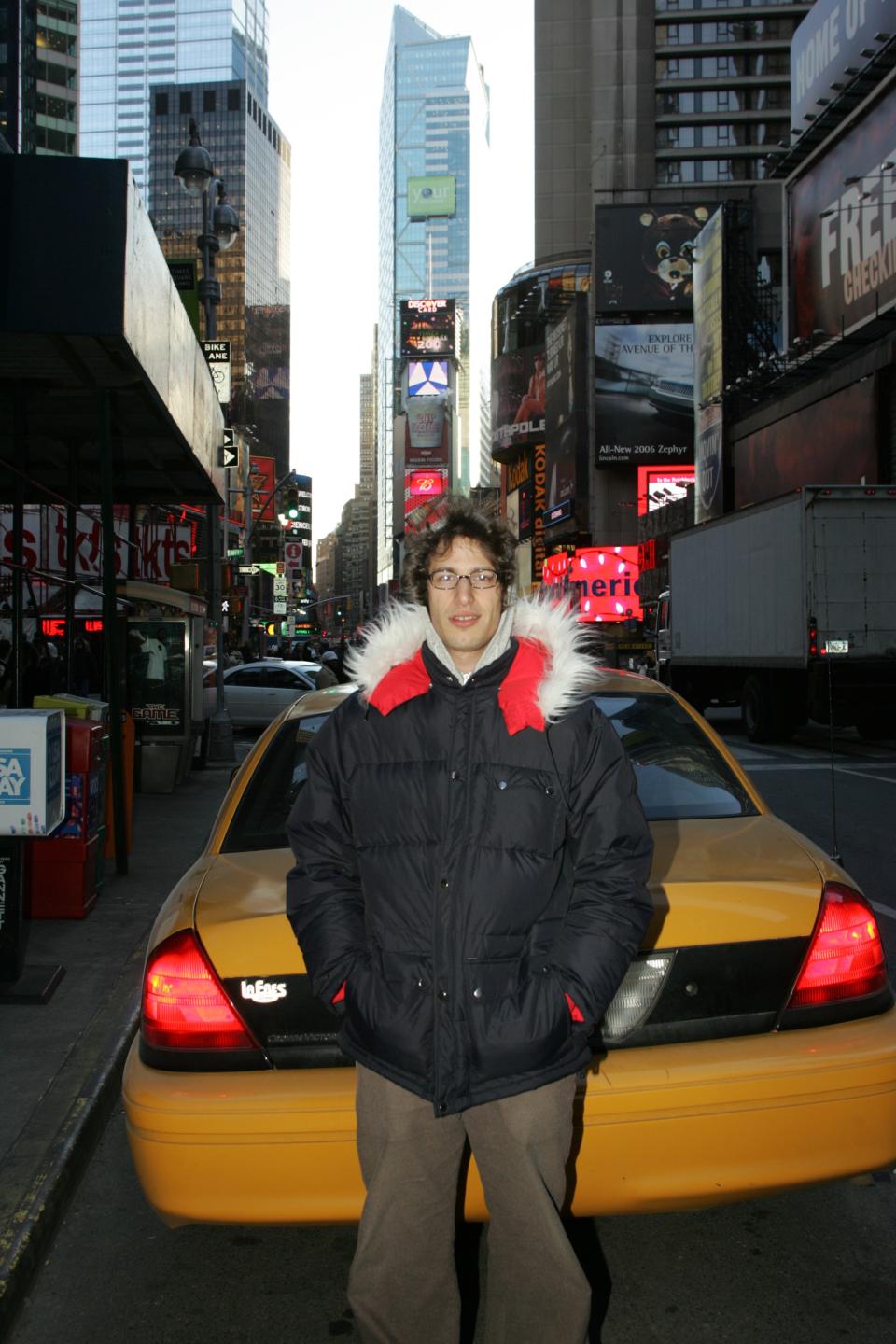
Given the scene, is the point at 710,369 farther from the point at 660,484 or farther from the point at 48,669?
the point at 48,669

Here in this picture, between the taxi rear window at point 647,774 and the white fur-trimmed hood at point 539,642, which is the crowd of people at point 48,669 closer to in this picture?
the taxi rear window at point 647,774

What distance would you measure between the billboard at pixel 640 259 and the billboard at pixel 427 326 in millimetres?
93951

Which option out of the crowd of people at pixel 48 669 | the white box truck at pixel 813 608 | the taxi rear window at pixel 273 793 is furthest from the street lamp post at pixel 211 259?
the taxi rear window at pixel 273 793

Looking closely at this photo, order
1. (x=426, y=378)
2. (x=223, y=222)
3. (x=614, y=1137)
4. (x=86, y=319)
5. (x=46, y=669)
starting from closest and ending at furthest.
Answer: (x=614, y=1137), (x=86, y=319), (x=46, y=669), (x=223, y=222), (x=426, y=378)

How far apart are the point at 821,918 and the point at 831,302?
28.7 meters

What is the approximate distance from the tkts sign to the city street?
36.7 feet

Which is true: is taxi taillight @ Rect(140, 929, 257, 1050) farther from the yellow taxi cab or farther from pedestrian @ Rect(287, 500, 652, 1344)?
pedestrian @ Rect(287, 500, 652, 1344)

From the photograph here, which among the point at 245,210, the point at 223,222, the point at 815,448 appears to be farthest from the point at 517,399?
the point at 245,210

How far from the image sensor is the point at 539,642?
2.48m

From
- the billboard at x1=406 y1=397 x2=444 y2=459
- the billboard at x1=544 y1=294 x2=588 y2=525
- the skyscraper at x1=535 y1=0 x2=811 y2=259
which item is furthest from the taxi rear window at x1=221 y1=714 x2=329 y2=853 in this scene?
the billboard at x1=406 y1=397 x2=444 y2=459

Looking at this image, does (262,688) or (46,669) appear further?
A: (262,688)

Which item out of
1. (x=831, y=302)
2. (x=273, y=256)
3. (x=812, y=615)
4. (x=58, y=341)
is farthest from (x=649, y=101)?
(x=273, y=256)

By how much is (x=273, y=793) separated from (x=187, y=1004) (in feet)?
3.69

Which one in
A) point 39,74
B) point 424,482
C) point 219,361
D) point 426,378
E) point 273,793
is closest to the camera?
point 273,793
